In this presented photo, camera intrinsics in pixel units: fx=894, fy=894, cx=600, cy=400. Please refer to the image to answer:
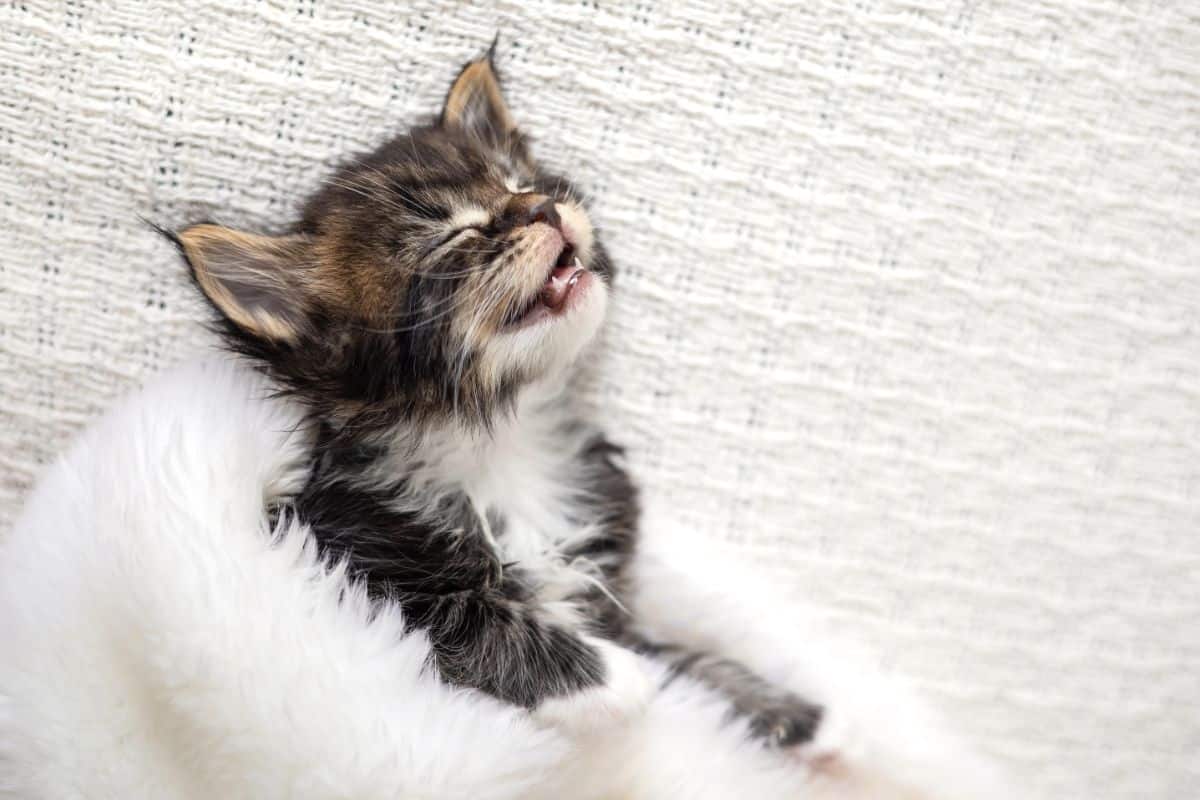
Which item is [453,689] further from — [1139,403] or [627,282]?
[1139,403]

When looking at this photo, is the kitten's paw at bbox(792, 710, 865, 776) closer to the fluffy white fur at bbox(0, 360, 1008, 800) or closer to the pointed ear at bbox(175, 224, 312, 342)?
the fluffy white fur at bbox(0, 360, 1008, 800)

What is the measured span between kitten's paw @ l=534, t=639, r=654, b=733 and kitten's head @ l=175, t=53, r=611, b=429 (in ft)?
1.17

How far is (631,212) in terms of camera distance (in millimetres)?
1365

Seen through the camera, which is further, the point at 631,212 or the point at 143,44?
the point at 631,212

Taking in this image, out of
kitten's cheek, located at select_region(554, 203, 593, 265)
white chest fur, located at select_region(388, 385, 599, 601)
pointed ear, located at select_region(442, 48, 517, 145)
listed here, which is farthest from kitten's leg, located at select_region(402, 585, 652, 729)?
pointed ear, located at select_region(442, 48, 517, 145)

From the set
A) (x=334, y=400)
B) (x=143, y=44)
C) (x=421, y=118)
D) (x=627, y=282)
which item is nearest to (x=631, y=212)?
(x=627, y=282)

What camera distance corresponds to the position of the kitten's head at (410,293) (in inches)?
41.6

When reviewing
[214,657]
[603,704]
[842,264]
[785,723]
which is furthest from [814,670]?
[214,657]

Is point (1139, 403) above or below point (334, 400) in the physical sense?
above

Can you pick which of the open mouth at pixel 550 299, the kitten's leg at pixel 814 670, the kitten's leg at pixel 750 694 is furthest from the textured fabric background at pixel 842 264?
the open mouth at pixel 550 299

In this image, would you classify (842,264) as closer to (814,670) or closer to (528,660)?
(814,670)

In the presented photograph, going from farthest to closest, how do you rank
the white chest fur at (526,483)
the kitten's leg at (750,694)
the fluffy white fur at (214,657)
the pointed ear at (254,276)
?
the kitten's leg at (750,694), the white chest fur at (526,483), the pointed ear at (254,276), the fluffy white fur at (214,657)

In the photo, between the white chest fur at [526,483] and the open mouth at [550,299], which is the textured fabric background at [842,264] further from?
the open mouth at [550,299]

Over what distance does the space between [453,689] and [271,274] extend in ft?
1.77
